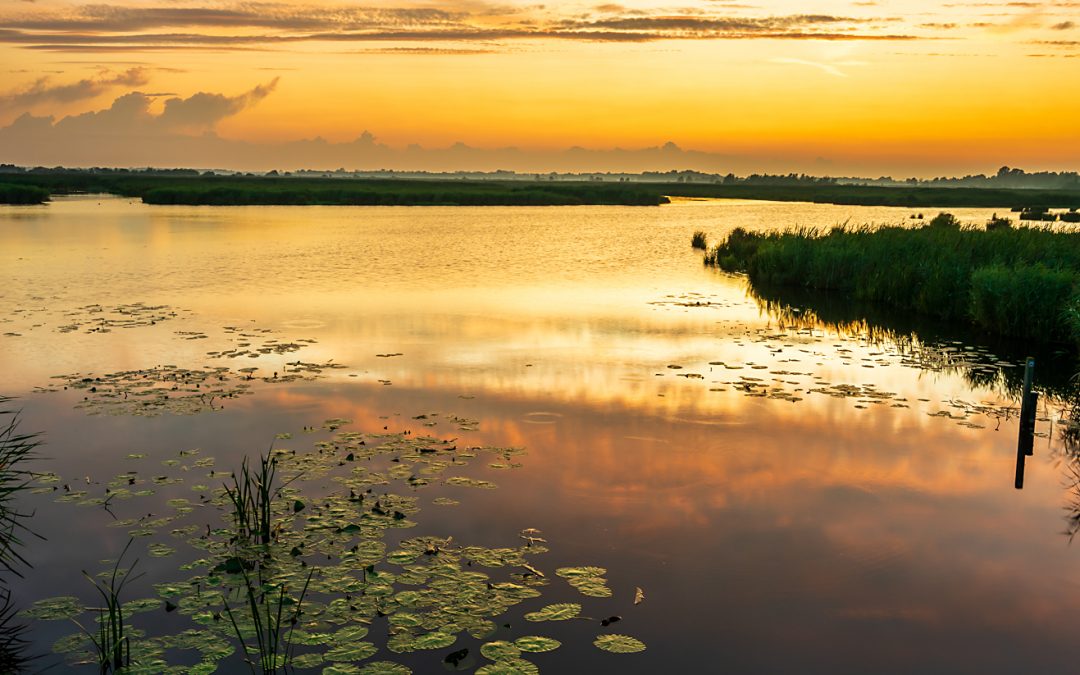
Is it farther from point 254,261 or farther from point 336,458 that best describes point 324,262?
point 336,458

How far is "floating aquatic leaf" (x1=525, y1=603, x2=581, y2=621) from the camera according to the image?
7590 millimetres

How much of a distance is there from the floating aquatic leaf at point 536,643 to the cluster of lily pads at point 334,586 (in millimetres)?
12

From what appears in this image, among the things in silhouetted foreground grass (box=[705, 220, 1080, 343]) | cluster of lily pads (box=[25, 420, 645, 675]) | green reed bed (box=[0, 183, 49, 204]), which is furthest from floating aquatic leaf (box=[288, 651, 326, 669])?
green reed bed (box=[0, 183, 49, 204])

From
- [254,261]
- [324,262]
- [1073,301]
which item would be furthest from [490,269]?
[1073,301]

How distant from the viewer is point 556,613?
302 inches

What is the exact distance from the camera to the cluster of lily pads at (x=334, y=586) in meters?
7.01

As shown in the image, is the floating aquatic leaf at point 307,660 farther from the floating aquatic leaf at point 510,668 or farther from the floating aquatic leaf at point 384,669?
the floating aquatic leaf at point 510,668

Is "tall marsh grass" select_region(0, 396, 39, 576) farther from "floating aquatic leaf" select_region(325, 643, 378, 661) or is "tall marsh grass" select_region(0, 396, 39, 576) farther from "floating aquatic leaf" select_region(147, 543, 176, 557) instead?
"floating aquatic leaf" select_region(325, 643, 378, 661)

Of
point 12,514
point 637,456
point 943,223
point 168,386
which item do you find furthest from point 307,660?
point 943,223

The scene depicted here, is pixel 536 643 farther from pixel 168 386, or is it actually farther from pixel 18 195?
pixel 18 195

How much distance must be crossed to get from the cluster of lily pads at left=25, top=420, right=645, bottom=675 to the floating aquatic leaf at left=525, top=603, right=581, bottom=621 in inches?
0.6

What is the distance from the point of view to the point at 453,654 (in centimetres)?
695

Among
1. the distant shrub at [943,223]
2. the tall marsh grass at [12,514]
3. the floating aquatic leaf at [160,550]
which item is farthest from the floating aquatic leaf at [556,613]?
the distant shrub at [943,223]

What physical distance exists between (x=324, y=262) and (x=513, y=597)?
31.6 meters
